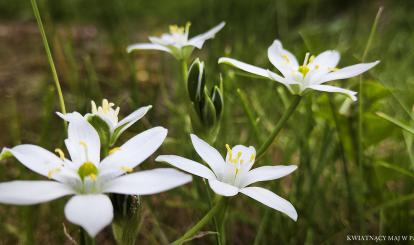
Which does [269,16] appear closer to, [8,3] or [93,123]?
[93,123]

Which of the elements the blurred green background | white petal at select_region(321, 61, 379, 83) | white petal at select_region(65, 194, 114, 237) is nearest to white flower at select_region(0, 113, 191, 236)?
white petal at select_region(65, 194, 114, 237)

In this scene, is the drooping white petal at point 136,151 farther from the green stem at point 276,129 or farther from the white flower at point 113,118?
the green stem at point 276,129

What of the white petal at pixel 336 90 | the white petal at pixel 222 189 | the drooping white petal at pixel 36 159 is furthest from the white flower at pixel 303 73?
the drooping white petal at pixel 36 159

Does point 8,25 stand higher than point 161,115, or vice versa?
point 8,25

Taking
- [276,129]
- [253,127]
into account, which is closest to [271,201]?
[276,129]

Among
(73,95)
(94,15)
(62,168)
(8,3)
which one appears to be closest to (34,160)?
(62,168)
